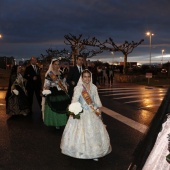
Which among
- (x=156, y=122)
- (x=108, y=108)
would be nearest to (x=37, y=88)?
(x=108, y=108)

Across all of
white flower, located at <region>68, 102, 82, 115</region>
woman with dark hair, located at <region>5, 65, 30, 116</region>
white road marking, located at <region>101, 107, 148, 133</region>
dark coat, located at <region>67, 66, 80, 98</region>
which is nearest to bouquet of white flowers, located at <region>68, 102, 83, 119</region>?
white flower, located at <region>68, 102, 82, 115</region>

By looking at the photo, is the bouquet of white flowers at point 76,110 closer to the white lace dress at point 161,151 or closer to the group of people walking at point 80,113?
the group of people walking at point 80,113

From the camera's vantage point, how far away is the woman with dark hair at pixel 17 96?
10344mm

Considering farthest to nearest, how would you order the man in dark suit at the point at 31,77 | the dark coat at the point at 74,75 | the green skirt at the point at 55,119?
the man in dark suit at the point at 31,77
the dark coat at the point at 74,75
the green skirt at the point at 55,119

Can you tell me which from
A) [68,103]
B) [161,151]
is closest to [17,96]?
[68,103]

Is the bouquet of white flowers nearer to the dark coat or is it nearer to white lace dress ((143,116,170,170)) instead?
white lace dress ((143,116,170,170))

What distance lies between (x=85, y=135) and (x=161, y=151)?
328 centimetres

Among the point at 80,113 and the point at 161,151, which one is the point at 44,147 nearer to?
the point at 80,113

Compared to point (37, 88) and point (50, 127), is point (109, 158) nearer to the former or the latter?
point (50, 127)

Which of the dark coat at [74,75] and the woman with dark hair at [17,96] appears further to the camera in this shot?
the woman with dark hair at [17,96]

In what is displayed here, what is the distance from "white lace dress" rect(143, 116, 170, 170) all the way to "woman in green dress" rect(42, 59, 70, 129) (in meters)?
5.97

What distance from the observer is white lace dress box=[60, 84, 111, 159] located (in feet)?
18.3

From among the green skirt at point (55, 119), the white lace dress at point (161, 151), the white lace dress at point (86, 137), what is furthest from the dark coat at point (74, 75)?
the white lace dress at point (161, 151)

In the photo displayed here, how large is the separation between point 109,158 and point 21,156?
5.29 feet
